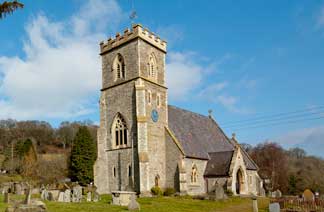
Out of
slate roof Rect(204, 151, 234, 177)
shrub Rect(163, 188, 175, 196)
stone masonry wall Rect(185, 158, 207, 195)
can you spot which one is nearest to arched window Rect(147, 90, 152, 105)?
stone masonry wall Rect(185, 158, 207, 195)

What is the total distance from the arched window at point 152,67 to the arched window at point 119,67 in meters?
2.50

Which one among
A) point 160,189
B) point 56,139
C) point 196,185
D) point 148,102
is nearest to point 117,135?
point 148,102

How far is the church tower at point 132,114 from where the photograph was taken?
28281 millimetres

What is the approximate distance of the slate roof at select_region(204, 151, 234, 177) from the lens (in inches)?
1219

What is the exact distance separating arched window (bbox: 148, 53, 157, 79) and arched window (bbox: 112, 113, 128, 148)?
16.4ft

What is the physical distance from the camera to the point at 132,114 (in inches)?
1153

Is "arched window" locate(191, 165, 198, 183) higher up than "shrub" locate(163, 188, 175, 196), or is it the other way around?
"arched window" locate(191, 165, 198, 183)

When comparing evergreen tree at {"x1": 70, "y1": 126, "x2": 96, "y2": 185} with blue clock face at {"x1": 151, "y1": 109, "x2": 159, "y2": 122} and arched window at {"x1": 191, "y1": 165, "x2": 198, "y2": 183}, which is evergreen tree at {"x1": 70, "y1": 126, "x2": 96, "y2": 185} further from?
blue clock face at {"x1": 151, "y1": 109, "x2": 159, "y2": 122}

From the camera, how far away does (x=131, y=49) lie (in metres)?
30.2

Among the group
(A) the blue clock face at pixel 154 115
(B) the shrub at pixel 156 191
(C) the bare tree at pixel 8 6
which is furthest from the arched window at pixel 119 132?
(C) the bare tree at pixel 8 6

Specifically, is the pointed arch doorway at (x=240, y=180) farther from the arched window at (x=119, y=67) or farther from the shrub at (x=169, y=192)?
the arched window at (x=119, y=67)

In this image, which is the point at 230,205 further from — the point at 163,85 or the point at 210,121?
the point at 210,121

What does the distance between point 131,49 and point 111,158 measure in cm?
1043

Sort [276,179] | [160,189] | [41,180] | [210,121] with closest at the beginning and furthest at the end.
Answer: [160,189] < [210,121] < [41,180] < [276,179]
